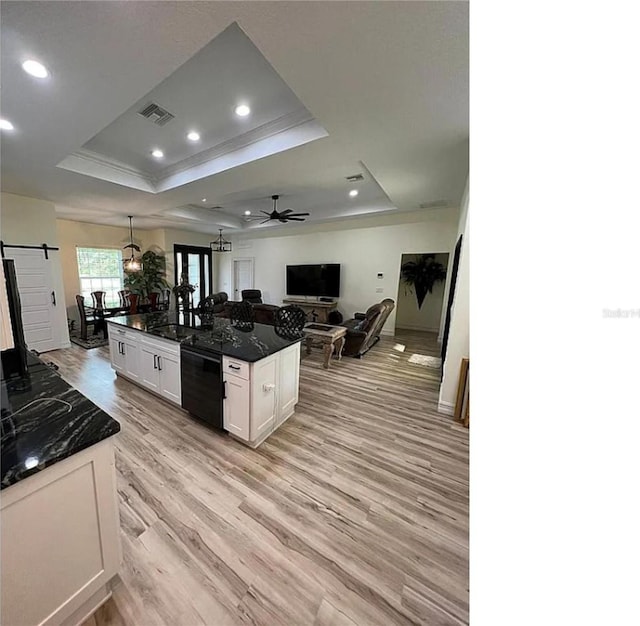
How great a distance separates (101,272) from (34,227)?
274 cm

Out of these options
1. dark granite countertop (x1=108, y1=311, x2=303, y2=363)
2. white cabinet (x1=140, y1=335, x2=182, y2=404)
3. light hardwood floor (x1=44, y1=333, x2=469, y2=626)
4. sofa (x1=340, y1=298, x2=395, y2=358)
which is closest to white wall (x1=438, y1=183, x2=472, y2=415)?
light hardwood floor (x1=44, y1=333, x2=469, y2=626)

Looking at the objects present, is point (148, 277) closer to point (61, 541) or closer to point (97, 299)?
point (97, 299)

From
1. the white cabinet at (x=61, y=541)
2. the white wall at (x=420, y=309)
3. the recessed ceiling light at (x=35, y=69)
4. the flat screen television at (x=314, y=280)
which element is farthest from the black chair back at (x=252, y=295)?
the white cabinet at (x=61, y=541)

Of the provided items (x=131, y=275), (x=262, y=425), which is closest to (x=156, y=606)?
(x=262, y=425)

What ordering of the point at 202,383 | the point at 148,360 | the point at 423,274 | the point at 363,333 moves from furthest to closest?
the point at 423,274 < the point at 363,333 < the point at 148,360 < the point at 202,383

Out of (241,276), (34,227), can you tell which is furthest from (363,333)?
(34,227)

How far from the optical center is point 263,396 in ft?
7.59

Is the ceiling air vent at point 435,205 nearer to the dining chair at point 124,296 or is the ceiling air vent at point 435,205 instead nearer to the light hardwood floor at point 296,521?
the light hardwood floor at point 296,521

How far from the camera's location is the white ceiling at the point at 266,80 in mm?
1371

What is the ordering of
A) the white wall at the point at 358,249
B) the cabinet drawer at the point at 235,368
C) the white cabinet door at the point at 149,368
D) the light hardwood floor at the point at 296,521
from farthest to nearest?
the white wall at the point at 358,249 < the white cabinet door at the point at 149,368 < the cabinet drawer at the point at 235,368 < the light hardwood floor at the point at 296,521

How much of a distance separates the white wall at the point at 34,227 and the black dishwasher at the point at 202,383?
14.1 ft

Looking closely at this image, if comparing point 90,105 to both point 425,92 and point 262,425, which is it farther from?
point 262,425

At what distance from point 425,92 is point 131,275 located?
26.6 ft
